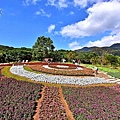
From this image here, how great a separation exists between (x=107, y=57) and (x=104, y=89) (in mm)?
36842

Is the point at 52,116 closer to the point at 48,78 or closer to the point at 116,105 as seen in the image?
the point at 116,105

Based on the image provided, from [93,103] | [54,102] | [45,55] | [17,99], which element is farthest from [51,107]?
[45,55]

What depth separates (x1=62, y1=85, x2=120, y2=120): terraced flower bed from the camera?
11641 millimetres

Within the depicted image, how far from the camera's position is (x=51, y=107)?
1311 cm

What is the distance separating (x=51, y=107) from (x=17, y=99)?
106 inches

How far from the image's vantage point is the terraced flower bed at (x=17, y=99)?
11.1m

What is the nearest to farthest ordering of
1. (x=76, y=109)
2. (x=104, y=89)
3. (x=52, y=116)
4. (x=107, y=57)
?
(x=52, y=116) < (x=76, y=109) < (x=104, y=89) < (x=107, y=57)

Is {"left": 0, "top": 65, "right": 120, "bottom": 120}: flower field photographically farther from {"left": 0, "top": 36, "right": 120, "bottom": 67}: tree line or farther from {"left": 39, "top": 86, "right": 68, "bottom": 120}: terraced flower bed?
{"left": 0, "top": 36, "right": 120, "bottom": 67}: tree line

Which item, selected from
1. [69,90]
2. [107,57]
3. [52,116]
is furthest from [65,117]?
A: [107,57]

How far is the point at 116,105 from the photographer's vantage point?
13812 millimetres

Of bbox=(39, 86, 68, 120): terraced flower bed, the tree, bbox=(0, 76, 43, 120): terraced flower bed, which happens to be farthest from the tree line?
bbox=(39, 86, 68, 120): terraced flower bed

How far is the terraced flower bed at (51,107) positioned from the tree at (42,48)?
38.7 m

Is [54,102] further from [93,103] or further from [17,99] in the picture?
[93,103]

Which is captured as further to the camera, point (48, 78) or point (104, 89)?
point (48, 78)
